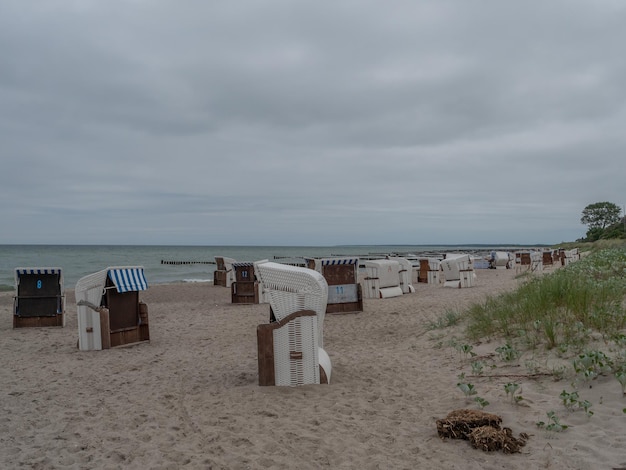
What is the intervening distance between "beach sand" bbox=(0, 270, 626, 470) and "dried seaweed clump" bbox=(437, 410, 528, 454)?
6cm

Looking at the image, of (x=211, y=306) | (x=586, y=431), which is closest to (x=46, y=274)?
(x=211, y=306)

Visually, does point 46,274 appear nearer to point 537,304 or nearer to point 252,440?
point 252,440

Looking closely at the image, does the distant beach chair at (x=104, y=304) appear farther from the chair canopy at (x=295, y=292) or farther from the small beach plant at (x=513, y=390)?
the small beach plant at (x=513, y=390)

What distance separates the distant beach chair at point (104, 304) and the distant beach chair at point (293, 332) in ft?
11.9

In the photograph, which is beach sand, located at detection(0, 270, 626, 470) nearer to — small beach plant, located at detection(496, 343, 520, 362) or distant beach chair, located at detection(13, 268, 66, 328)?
small beach plant, located at detection(496, 343, 520, 362)

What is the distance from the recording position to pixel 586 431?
3789 millimetres

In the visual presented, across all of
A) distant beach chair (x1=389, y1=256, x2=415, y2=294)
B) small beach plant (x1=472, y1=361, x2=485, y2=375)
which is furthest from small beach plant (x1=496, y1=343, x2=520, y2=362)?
distant beach chair (x1=389, y1=256, x2=415, y2=294)

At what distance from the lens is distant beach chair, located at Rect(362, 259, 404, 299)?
605 inches

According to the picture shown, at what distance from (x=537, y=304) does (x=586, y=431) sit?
3774mm

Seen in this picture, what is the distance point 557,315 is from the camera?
22.7ft

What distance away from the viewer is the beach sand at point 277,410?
12.0ft

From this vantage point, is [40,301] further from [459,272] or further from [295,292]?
[459,272]

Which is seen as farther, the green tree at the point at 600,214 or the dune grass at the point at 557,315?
the green tree at the point at 600,214

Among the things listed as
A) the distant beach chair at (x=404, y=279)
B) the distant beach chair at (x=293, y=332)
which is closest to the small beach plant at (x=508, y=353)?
the distant beach chair at (x=293, y=332)
